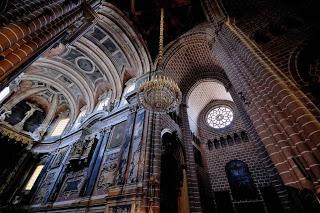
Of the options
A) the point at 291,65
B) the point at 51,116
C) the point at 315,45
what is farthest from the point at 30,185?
the point at 315,45

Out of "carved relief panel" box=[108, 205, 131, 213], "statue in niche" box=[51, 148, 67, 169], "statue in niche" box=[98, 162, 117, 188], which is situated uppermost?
"statue in niche" box=[51, 148, 67, 169]

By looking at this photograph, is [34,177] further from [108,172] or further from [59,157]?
[108,172]

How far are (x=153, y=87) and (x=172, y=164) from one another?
15.4 feet

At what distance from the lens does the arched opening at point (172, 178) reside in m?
7.23

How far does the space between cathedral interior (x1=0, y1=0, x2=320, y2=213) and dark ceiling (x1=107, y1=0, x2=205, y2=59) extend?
0.21 ft

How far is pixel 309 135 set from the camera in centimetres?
268

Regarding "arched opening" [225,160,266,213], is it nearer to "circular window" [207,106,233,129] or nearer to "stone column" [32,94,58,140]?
"circular window" [207,106,233,129]

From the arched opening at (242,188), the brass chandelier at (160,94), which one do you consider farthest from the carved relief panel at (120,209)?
the arched opening at (242,188)

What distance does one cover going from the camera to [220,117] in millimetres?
16047

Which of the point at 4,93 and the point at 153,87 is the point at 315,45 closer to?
the point at 153,87

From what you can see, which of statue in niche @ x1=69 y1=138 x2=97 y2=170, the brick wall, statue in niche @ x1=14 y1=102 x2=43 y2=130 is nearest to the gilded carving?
statue in niche @ x1=69 y1=138 x2=97 y2=170

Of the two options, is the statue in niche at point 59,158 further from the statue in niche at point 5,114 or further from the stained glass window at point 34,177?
the statue in niche at point 5,114

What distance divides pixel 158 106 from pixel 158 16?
7821 mm

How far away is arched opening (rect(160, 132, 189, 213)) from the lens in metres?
7.23
